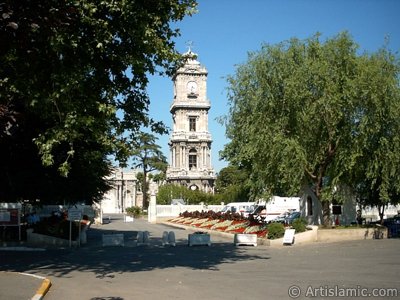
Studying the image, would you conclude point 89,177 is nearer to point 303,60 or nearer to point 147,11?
point 303,60

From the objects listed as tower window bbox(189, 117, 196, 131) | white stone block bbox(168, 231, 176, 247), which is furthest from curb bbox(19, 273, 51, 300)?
tower window bbox(189, 117, 196, 131)

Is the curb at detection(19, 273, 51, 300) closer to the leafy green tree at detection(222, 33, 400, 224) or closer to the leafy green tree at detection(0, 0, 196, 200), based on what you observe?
the leafy green tree at detection(0, 0, 196, 200)

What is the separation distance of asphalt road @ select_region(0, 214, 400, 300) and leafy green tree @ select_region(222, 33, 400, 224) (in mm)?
5715

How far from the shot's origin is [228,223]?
38.1 meters

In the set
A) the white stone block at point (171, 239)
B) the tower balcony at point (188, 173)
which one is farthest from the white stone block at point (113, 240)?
the tower balcony at point (188, 173)

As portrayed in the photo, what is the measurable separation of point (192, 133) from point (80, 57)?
9739 centimetres

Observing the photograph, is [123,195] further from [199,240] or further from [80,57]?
[80,57]

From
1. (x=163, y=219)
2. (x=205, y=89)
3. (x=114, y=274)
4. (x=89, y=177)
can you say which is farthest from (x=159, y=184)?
(x=114, y=274)

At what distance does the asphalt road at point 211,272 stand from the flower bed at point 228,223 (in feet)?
29.7

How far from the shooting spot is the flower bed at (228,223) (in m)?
31.9

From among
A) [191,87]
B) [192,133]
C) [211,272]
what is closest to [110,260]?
[211,272]

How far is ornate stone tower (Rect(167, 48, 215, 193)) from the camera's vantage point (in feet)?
363

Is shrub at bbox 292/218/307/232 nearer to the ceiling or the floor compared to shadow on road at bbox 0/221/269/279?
nearer to the ceiling

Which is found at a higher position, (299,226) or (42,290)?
(299,226)
